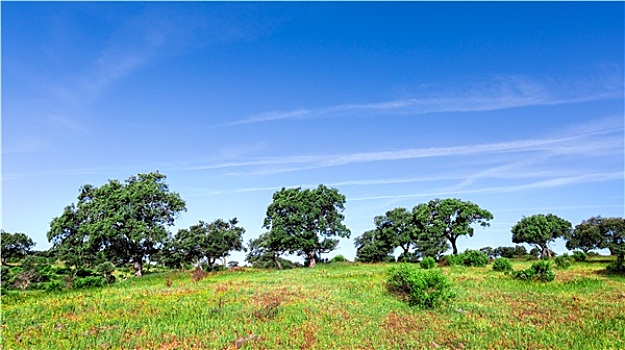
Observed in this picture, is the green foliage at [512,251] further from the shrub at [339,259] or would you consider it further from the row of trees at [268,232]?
the shrub at [339,259]

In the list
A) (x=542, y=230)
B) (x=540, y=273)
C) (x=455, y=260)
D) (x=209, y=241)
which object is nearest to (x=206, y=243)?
(x=209, y=241)

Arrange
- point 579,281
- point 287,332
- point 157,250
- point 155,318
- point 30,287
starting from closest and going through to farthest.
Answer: point 287,332
point 155,318
point 579,281
point 30,287
point 157,250

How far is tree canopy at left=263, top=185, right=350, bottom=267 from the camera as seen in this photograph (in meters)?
47.2

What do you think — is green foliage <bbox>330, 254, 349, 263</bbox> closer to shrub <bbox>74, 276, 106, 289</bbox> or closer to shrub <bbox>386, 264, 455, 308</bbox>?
shrub <bbox>74, 276, 106, 289</bbox>

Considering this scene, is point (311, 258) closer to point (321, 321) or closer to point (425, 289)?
point (425, 289)

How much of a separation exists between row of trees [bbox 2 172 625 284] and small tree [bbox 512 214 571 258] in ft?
0.41

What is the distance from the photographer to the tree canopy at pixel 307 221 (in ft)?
155

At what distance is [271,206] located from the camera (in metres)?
50.5

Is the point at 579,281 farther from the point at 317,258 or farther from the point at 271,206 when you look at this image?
the point at 271,206

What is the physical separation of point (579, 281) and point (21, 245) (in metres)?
62.7

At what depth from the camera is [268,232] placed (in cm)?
4994

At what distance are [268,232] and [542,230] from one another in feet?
122

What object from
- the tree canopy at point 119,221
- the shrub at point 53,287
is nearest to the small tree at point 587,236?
the tree canopy at point 119,221

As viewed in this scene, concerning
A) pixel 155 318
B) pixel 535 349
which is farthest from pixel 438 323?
pixel 155 318
